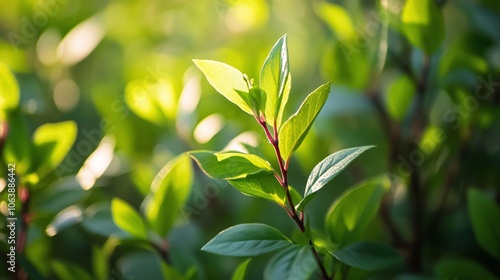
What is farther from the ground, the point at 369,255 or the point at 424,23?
the point at 424,23

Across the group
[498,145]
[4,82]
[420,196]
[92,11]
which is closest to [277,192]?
[420,196]

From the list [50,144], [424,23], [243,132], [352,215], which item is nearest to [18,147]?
[50,144]

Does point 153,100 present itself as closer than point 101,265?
No

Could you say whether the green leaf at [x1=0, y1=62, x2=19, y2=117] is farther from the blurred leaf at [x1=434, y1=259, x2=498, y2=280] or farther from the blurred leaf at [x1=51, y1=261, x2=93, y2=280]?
the blurred leaf at [x1=434, y1=259, x2=498, y2=280]

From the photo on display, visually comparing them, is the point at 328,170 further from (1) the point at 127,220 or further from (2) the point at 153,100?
(2) the point at 153,100

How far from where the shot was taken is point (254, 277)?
2.67 feet

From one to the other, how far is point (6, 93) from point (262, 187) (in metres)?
0.41

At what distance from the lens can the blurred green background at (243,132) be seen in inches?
28.2

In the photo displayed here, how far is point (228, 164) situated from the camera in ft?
1.63

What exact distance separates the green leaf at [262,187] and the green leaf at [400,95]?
1.03ft

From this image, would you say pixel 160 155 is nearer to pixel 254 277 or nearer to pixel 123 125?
pixel 123 125

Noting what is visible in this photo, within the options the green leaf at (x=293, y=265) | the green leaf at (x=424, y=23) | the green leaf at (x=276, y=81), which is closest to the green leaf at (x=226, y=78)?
the green leaf at (x=276, y=81)

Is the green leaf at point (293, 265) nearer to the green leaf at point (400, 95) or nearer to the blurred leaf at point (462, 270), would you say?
the blurred leaf at point (462, 270)

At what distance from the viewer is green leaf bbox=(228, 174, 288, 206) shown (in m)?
0.50
